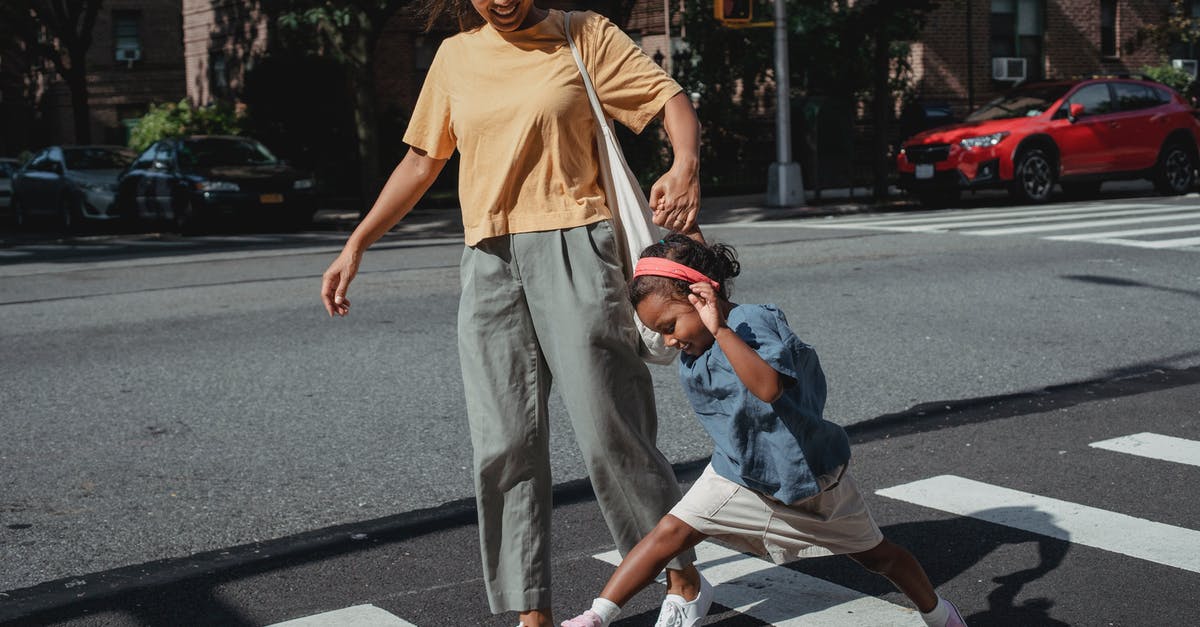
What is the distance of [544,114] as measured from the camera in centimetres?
332

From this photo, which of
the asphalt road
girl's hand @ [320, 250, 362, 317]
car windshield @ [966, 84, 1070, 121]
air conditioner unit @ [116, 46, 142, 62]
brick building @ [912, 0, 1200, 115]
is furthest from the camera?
air conditioner unit @ [116, 46, 142, 62]

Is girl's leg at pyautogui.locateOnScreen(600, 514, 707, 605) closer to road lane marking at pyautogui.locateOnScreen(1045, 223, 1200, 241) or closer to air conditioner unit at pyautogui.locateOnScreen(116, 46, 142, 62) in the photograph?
road lane marking at pyautogui.locateOnScreen(1045, 223, 1200, 241)

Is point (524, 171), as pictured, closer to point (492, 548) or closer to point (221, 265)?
point (492, 548)

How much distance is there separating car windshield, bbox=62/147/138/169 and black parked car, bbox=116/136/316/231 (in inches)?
70.8

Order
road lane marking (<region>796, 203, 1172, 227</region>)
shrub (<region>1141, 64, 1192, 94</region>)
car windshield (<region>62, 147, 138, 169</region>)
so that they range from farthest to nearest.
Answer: shrub (<region>1141, 64, 1192, 94</region>) → car windshield (<region>62, 147, 138, 169</region>) → road lane marking (<region>796, 203, 1172, 227</region>)

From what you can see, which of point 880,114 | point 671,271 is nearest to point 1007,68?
point 880,114

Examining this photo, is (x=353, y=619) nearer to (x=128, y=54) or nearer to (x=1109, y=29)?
(x=1109, y=29)

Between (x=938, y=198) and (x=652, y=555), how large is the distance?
702 inches

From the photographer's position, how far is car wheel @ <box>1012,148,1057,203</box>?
19.0 m

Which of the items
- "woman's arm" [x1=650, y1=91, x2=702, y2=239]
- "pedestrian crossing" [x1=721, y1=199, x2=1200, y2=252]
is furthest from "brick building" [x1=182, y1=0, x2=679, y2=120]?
"woman's arm" [x1=650, y1=91, x2=702, y2=239]

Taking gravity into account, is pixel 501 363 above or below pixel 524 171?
below

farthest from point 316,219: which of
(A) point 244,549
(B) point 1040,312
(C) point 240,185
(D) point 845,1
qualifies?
(A) point 244,549

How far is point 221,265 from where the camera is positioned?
43.9 ft

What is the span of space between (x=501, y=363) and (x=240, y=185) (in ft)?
55.0
